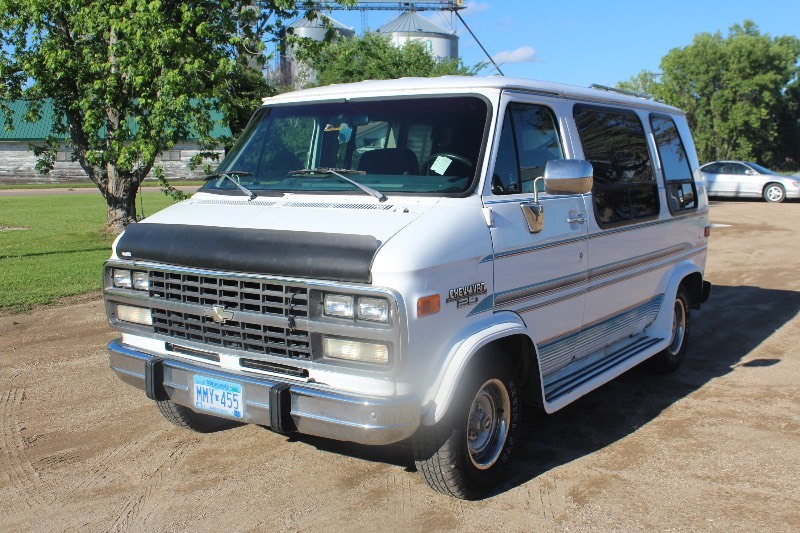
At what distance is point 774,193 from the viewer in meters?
27.3

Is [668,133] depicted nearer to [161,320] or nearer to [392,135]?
[392,135]

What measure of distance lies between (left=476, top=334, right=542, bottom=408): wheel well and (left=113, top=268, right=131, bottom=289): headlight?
2.29m

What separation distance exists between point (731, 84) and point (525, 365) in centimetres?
4192

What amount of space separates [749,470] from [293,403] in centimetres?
288

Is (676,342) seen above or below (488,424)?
below

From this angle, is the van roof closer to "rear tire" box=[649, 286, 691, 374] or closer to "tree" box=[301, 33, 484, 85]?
"rear tire" box=[649, 286, 691, 374]

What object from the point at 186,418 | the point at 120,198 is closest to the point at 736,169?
the point at 120,198

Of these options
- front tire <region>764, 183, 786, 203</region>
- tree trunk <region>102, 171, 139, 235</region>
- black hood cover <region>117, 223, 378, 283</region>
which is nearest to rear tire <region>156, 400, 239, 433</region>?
black hood cover <region>117, 223, 378, 283</region>

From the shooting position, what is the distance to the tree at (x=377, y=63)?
2473 centimetres

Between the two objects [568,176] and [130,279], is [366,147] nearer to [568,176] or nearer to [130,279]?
[568,176]

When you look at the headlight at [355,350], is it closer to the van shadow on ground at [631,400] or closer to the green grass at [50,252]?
the van shadow on ground at [631,400]

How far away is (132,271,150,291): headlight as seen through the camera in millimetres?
4602

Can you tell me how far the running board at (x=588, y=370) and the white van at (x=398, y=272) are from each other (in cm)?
2

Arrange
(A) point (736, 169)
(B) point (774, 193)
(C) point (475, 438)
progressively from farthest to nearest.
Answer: (A) point (736, 169)
(B) point (774, 193)
(C) point (475, 438)
